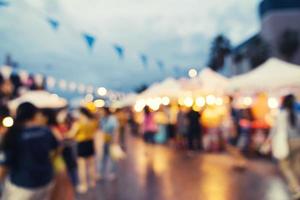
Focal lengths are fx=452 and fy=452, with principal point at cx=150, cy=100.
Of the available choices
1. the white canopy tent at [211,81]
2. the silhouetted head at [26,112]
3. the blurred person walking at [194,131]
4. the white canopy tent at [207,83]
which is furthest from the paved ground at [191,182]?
the white canopy tent at [207,83]

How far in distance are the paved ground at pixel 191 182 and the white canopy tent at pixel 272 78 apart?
223cm

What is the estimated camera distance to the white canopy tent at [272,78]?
503 inches

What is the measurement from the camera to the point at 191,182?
9633 millimetres

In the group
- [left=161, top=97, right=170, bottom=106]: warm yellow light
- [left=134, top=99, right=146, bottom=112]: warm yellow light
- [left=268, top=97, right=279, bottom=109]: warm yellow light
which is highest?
[left=134, top=99, right=146, bottom=112]: warm yellow light

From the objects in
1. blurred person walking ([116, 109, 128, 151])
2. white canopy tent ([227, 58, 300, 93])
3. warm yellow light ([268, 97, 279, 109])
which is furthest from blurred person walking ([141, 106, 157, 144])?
warm yellow light ([268, 97, 279, 109])

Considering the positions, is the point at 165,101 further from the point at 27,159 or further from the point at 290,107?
the point at 27,159

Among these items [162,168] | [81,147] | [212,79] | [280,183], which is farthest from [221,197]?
[212,79]

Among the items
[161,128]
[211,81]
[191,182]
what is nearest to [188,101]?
[161,128]

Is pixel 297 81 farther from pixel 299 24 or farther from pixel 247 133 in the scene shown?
pixel 299 24

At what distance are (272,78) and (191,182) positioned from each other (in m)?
4.92

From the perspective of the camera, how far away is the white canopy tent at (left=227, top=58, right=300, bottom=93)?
41.9 feet

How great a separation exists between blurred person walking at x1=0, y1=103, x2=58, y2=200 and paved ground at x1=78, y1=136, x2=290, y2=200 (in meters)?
3.85

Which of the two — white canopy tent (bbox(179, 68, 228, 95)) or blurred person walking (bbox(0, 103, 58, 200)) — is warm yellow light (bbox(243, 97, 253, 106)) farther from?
blurred person walking (bbox(0, 103, 58, 200))

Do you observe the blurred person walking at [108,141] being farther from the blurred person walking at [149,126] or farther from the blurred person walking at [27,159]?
the blurred person walking at [149,126]
